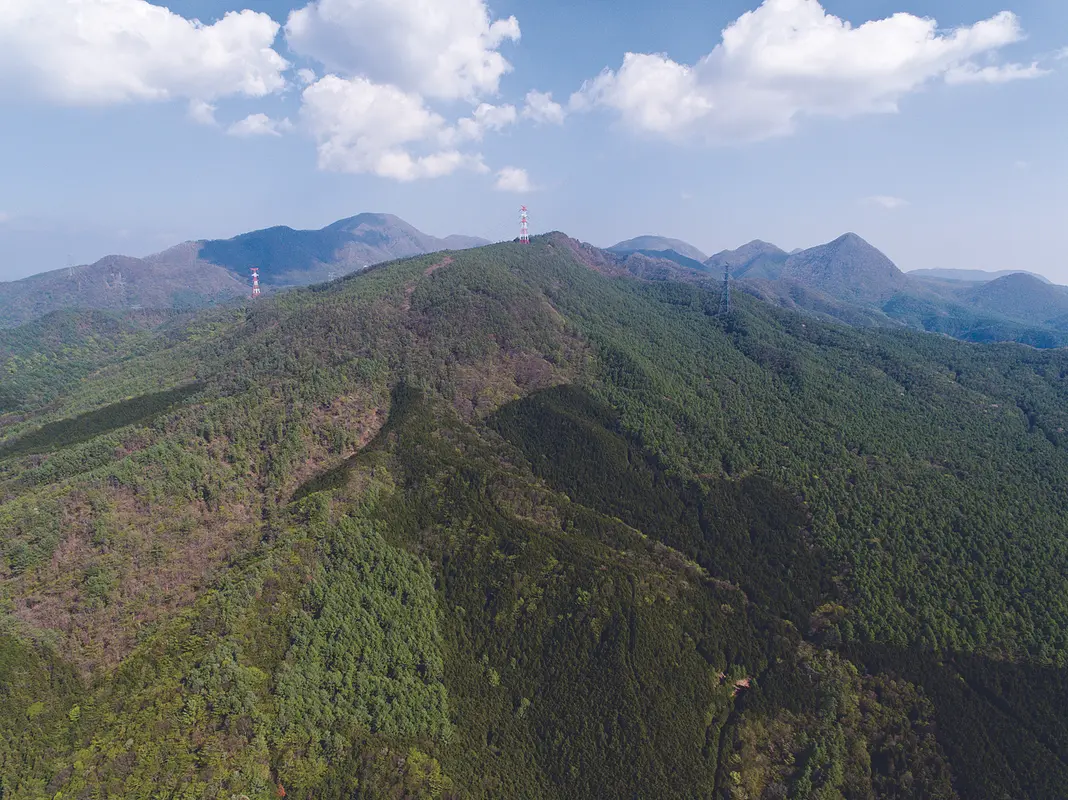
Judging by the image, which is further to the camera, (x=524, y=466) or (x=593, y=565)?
(x=524, y=466)

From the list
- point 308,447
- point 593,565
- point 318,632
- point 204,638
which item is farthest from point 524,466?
point 204,638

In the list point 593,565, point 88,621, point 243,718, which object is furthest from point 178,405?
point 593,565

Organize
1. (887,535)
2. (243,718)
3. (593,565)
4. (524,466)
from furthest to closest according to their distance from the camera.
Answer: (524,466)
(887,535)
(593,565)
(243,718)

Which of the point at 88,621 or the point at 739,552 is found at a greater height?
the point at 88,621

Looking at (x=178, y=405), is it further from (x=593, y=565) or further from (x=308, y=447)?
(x=593, y=565)

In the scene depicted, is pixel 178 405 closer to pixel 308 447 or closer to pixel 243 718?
pixel 308 447

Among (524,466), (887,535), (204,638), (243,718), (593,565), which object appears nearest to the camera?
(243,718)

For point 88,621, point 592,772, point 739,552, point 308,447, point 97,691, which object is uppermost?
point 308,447
